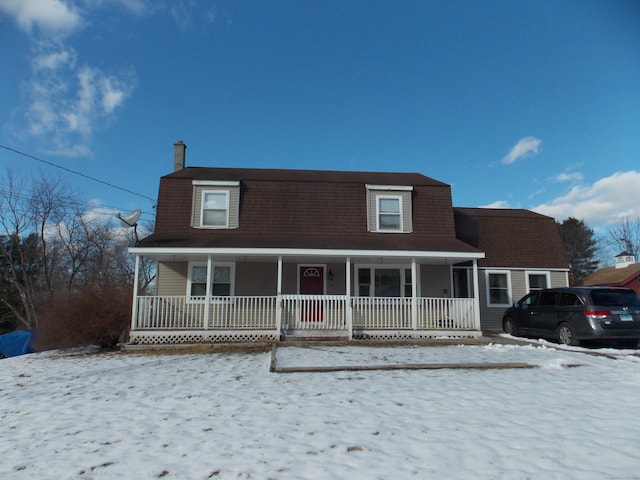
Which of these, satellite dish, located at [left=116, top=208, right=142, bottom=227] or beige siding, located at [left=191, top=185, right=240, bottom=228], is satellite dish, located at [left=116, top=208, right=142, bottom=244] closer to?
satellite dish, located at [left=116, top=208, right=142, bottom=227]

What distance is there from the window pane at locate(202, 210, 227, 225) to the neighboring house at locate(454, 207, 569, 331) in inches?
358

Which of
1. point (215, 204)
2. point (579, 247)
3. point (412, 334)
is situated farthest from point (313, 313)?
point (579, 247)

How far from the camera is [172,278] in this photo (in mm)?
13773

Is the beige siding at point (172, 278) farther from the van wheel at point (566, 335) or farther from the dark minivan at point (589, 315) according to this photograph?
the van wheel at point (566, 335)

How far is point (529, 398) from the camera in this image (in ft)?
18.7

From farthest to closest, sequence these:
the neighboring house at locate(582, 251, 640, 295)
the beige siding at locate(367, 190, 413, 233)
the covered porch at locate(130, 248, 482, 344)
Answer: the neighboring house at locate(582, 251, 640, 295) < the beige siding at locate(367, 190, 413, 233) < the covered porch at locate(130, 248, 482, 344)

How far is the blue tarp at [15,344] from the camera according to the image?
588 inches

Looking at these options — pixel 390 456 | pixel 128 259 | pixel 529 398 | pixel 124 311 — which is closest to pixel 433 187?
pixel 529 398

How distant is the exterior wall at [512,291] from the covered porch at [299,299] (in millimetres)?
1634

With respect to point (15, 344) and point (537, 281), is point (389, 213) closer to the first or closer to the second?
point (537, 281)

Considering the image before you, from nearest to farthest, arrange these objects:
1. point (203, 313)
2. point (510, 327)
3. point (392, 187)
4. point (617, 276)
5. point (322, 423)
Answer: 1. point (322, 423)
2. point (203, 313)
3. point (510, 327)
4. point (392, 187)
5. point (617, 276)

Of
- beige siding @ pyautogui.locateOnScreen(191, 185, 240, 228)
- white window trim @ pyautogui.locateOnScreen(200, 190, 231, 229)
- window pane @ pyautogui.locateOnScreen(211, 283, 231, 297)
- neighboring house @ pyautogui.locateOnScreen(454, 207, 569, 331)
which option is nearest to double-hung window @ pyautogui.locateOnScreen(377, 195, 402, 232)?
neighboring house @ pyautogui.locateOnScreen(454, 207, 569, 331)

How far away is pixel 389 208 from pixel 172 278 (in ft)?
26.2

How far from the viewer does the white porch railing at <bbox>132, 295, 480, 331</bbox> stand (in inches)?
470
